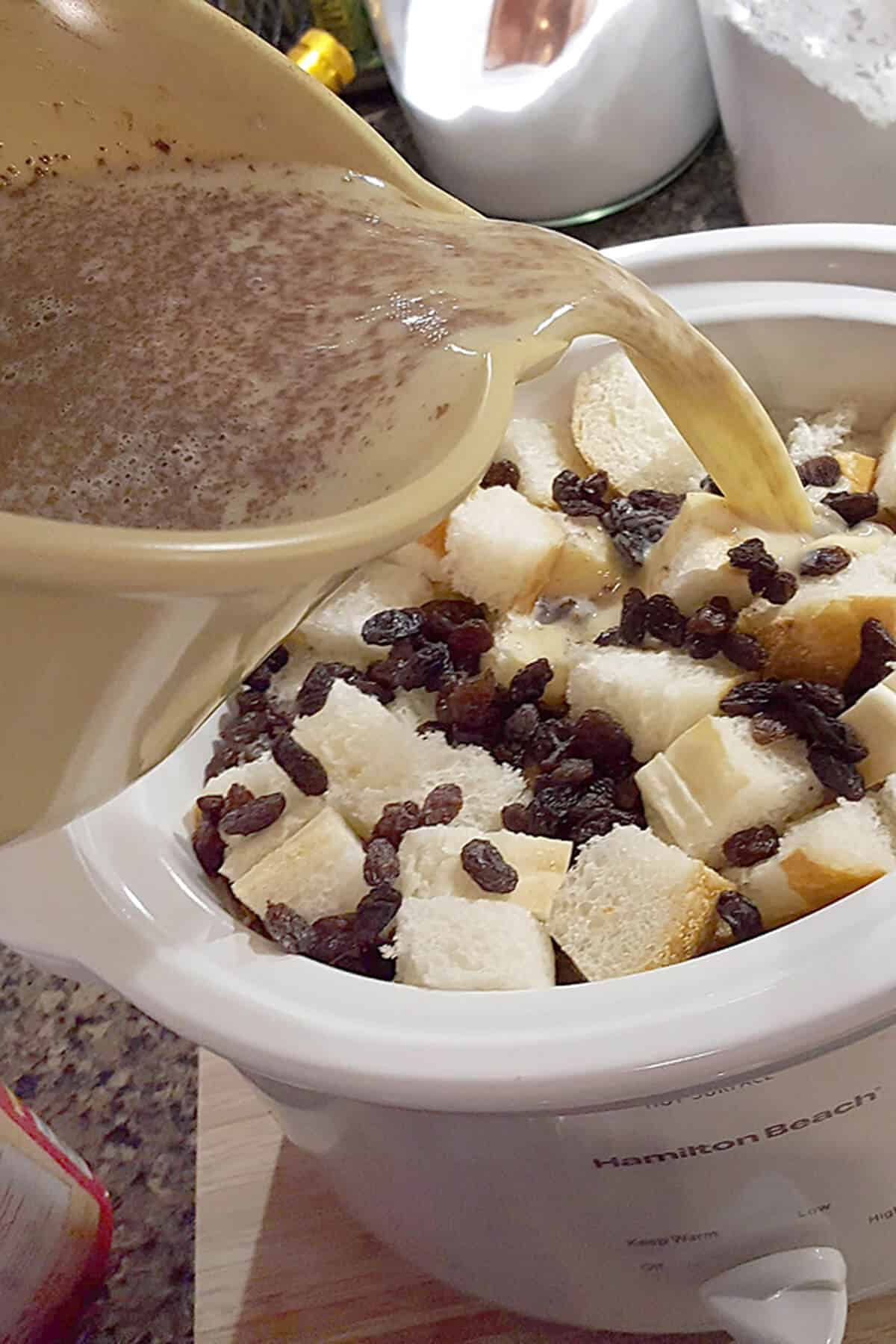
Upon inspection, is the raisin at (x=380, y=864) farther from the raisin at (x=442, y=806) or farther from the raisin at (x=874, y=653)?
the raisin at (x=874, y=653)

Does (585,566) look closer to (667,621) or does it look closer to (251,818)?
(667,621)

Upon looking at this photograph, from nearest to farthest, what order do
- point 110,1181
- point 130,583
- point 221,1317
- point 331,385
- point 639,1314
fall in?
point 130,583, point 331,385, point 639,1314, point 221,1317, point 110,1181

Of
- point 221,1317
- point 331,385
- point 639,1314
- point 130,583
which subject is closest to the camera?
point 130,583

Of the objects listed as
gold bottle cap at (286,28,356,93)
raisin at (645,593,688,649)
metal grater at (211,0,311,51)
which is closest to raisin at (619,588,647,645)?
raisin at (645,593,688,649)

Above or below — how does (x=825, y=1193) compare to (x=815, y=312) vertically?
below

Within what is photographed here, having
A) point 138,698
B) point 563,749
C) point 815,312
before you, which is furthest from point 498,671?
point 138,698

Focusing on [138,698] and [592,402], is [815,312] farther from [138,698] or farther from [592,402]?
[138,698]
